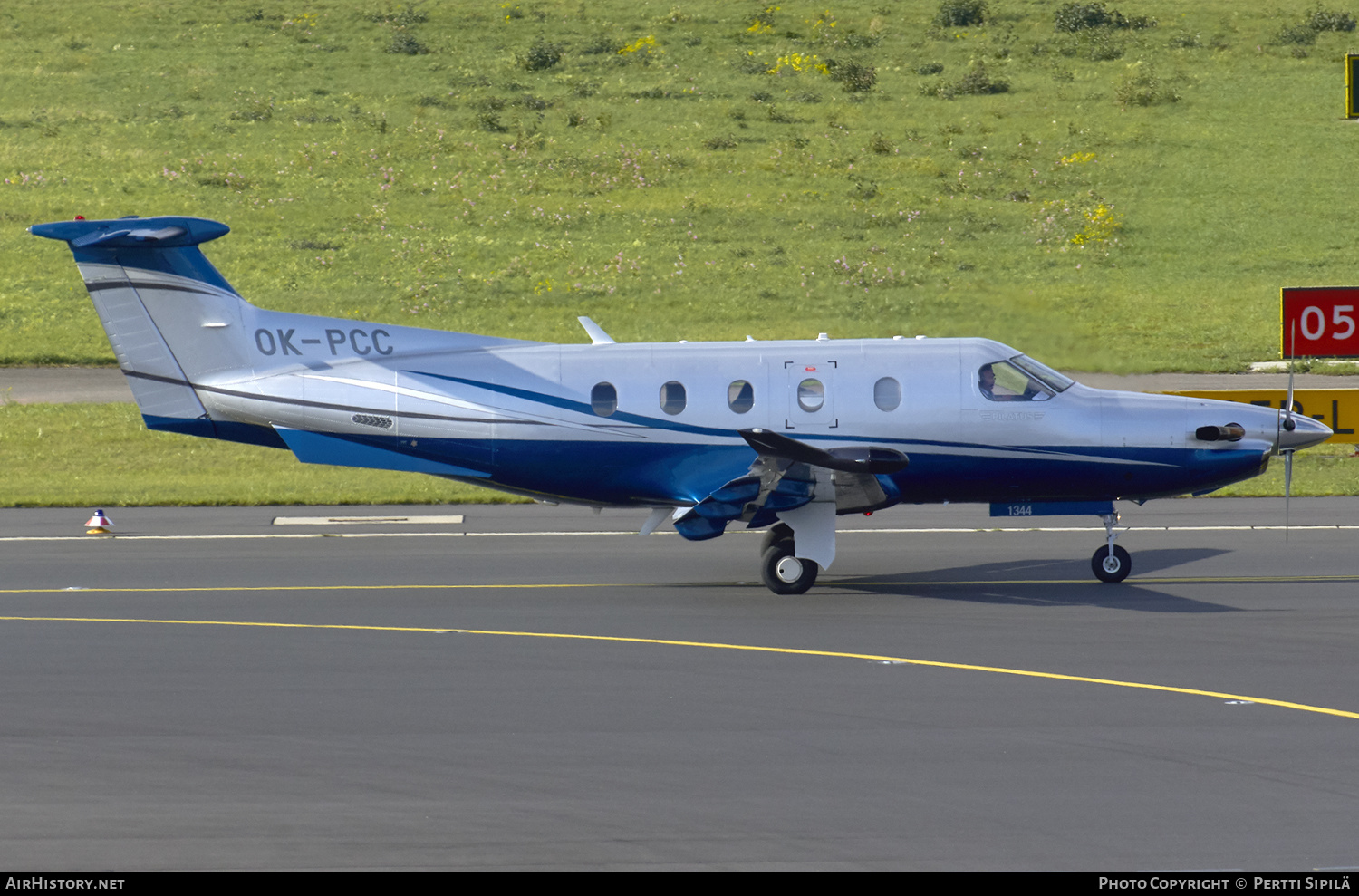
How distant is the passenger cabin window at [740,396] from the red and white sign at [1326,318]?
47.7ft

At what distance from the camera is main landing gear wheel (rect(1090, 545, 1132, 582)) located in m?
16.3

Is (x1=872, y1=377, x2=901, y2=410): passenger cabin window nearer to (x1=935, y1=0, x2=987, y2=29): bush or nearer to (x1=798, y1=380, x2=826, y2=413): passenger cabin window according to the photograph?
(x1=798, y1=380, x2=826, y2=413): passenger cabin window

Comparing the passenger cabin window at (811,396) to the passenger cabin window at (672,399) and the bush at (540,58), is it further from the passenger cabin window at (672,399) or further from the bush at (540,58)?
the bush at (540,58)

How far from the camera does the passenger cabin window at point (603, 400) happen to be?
16.4 meters

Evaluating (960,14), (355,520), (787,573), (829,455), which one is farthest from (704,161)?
(829,455)

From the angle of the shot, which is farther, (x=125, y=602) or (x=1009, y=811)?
(x=125, y=602)

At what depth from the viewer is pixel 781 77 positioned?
173 ft

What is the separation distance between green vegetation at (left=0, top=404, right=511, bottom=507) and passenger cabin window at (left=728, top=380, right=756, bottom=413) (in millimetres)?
8454

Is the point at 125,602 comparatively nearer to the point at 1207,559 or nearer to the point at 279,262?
the point at 1207,559

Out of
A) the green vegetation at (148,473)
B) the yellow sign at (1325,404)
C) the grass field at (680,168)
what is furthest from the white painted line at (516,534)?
the grass field at (680,168)

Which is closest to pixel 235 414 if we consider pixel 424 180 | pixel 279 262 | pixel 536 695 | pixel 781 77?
pixel 536 695

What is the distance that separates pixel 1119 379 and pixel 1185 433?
17165mm

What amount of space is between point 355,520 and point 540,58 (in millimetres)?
35989

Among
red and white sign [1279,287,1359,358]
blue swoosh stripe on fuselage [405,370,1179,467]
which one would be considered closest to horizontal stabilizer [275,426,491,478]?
blue swoosh stripe on fuselage [405,370,1179,467]
